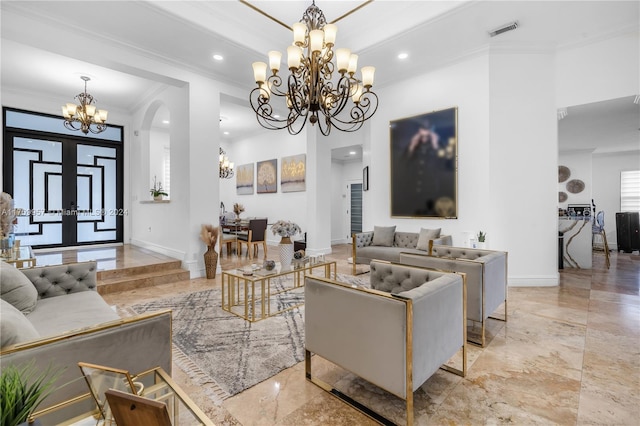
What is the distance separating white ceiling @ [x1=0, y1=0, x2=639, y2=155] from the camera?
3.61 meters

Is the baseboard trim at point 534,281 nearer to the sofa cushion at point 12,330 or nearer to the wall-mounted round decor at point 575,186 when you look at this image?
the sofa cushion at point 12,330


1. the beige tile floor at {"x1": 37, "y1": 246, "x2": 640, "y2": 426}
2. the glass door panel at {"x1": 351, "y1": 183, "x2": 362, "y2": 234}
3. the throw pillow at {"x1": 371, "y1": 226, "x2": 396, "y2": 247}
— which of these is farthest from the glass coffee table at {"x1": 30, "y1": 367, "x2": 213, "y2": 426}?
the glass door panel at {"x1": 351, "y1": 183, "x2": 362, "y2": 234}

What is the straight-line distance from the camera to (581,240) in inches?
230

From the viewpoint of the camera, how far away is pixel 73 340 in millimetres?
1298

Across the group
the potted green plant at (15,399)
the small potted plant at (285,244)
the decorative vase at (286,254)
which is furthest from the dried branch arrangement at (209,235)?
the potted green plant at (15,399)

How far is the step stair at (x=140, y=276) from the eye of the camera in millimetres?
4258

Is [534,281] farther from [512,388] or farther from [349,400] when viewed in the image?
[349,400]

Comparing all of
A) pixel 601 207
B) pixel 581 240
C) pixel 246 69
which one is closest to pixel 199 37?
pixel 246 69

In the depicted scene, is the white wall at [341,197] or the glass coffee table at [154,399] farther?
the white wall at [341,197]

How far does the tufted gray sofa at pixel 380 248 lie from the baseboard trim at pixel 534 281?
1080mm

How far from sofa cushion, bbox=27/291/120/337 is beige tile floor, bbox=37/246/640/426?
0.68 m

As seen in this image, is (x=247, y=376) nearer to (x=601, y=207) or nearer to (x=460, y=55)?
(x=460, y=55)

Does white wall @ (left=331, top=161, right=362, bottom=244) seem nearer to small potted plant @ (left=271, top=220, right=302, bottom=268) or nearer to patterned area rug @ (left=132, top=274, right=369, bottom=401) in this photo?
small potted plant @ (left=271, top=220, right=302, bottom=268)

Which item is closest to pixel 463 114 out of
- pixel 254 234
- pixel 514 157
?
pixel 514 157
